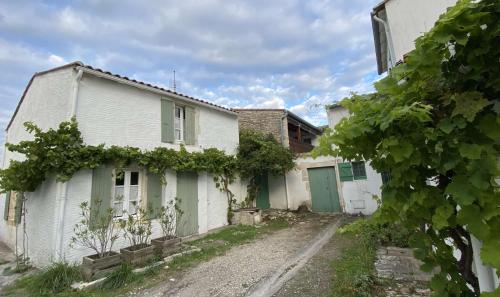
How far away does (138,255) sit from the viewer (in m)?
6.21

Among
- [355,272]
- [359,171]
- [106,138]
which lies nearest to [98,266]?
[106,138]

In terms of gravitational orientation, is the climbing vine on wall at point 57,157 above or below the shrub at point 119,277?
above

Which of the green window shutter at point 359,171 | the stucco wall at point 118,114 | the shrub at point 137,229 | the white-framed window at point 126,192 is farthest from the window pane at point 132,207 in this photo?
the green window shutter at point 359,171

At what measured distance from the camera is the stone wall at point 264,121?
15344 mm

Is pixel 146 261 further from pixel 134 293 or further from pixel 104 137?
pixel 104 137

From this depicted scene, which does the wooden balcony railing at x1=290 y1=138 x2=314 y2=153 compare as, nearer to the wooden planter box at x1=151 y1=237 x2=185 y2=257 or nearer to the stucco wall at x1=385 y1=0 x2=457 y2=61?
the stucco wall at x1=385 y1=0 x2=457 y2=61

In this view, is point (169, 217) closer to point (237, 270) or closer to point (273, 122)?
point (237, 270)

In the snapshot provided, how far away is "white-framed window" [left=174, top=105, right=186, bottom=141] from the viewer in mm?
9977

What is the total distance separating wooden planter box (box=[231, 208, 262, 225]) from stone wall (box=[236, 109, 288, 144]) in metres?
5.32

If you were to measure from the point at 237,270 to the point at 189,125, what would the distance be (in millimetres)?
6375

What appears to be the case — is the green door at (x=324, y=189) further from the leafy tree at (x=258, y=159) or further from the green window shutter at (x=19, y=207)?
the green window shutter at (x=19, y=207)

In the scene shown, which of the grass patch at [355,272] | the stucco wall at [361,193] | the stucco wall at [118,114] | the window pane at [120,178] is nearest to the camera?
the grass patch at [355,272]

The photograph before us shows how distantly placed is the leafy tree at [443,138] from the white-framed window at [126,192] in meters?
A: 7.40

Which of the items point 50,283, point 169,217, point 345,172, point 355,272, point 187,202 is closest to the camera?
point 355,272
